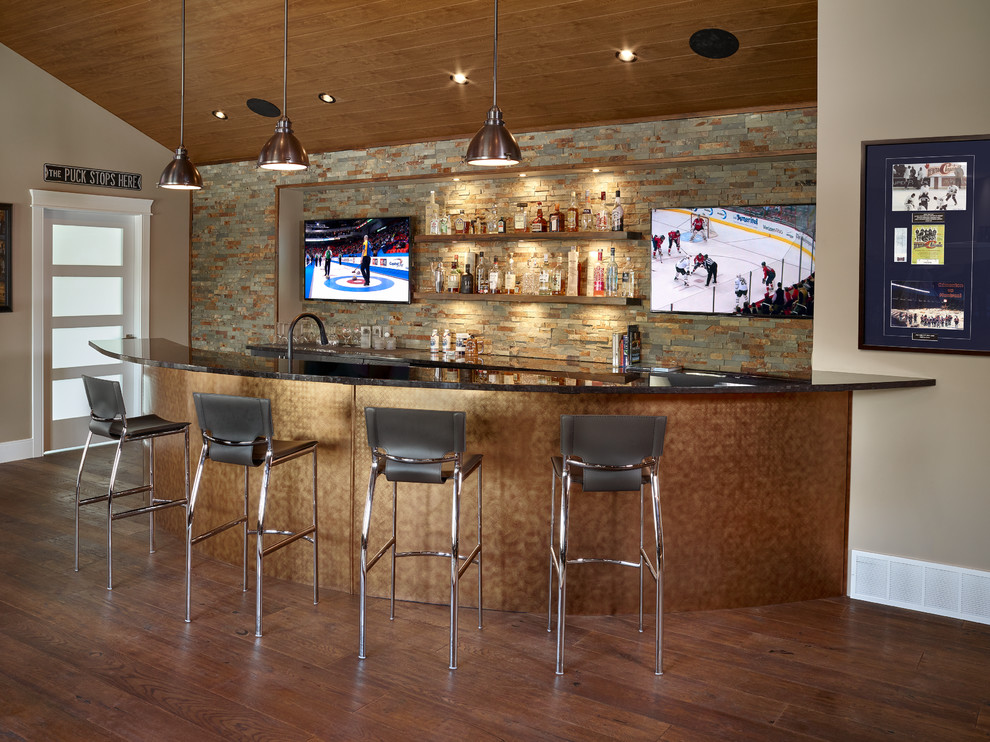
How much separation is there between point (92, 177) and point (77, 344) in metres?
1.44

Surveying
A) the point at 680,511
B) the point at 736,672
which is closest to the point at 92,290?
the point at 680,511

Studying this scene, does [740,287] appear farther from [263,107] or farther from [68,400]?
[68,400]

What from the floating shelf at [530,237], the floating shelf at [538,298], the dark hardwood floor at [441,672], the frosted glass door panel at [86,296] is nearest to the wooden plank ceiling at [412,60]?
the floating shelf at [530,237]

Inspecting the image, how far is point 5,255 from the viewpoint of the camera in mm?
6477

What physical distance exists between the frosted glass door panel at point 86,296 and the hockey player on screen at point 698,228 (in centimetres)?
509

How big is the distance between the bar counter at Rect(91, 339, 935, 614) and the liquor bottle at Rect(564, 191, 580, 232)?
2.33 m

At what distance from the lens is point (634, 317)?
19.5ft

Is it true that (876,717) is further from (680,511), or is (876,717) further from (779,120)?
(779,120)

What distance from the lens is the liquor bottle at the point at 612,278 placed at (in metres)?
5.94

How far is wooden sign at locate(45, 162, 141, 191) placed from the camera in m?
6.79

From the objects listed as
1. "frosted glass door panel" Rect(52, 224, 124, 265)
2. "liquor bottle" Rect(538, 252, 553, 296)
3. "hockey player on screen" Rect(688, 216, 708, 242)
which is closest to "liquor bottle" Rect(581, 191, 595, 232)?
"liquor bottle" Rect(538, 252, 553, 296)

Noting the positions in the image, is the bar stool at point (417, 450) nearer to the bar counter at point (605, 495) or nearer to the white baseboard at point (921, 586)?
the bar counter at point (605, 495)

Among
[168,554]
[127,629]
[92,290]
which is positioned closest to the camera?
[127,629]

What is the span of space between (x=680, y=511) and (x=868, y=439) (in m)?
1.07
